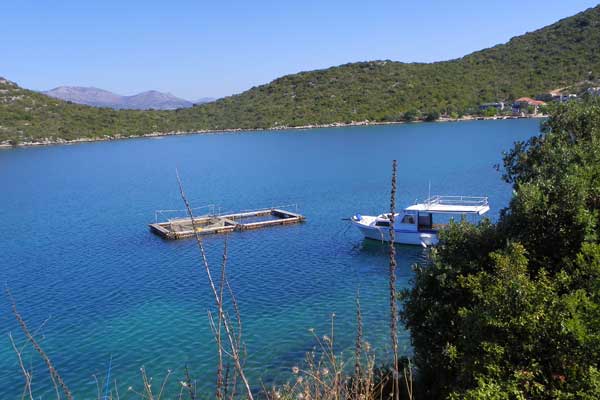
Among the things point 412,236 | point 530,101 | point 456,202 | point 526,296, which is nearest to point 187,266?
point 412,236

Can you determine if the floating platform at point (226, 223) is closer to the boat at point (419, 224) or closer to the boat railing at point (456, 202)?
the boat at point (419, 224)

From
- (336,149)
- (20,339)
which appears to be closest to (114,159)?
(336,149)

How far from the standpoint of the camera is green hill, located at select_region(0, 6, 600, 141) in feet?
506

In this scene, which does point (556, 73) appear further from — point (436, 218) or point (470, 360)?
point (470, 360)

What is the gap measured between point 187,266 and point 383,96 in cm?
15568

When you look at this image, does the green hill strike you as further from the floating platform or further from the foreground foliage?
the foreground foliage

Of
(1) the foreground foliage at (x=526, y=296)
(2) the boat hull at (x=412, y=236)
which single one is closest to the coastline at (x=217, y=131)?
(2) the boat hull at (x=412, y=236)

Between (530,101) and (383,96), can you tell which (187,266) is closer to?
(530,101)

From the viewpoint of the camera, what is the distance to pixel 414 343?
1266 centimetres

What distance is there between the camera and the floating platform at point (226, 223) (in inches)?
1435

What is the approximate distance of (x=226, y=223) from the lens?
38.7 meters

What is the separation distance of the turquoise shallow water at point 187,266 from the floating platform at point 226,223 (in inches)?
40.5

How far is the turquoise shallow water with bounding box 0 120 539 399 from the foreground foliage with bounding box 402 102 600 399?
15.7 ft

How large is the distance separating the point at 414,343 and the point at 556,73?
551 feet
